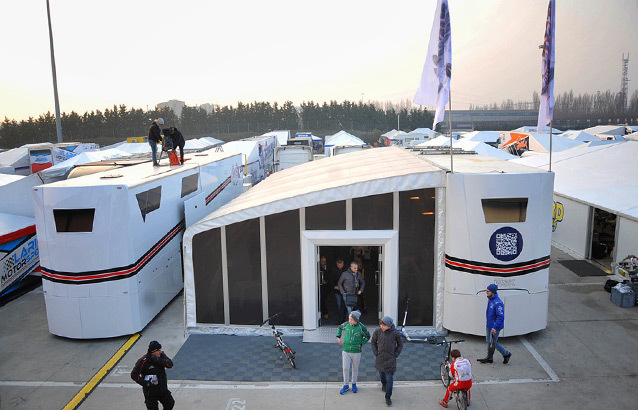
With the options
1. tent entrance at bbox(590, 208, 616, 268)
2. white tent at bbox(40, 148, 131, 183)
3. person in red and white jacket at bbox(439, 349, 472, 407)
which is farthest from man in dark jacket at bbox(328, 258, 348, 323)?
white tent at bbox(40, 148, 131, 183)

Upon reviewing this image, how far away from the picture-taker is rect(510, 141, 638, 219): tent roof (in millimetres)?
13875

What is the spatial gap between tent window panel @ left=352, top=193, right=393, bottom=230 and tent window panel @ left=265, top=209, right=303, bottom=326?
1.20 metres

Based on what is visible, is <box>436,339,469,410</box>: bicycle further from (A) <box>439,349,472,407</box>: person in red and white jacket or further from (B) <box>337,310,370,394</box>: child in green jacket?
(B) <box>337,310,370,394</box>: child in green jacket

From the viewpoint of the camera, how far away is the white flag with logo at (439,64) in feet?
31.2

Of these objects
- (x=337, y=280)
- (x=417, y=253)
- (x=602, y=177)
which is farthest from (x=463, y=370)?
(x=602, y=177)

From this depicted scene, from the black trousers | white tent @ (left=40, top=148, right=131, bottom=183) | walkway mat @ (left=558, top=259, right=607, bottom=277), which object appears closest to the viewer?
the black trousers

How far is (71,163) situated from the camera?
24734 millimetres

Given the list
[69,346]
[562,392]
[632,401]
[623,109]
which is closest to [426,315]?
[562,392]

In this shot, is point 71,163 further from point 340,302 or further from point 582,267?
point 582,267

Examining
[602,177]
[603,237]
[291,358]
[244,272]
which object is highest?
[602,177]

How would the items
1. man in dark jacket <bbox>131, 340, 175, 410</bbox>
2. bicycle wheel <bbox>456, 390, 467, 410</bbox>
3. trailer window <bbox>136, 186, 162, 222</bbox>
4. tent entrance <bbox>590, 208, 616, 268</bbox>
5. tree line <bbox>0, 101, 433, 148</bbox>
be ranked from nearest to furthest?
man in dark jacket <bbox>131, 340, 175, 410</bbox>, bicycle wheel <bbox>456, 390, 467, 410</bbox>, trailer window <bbox>136, 186, 162, 222</bbox>, tent entrance <bbox>590, 208, 616, 268</bbox>, tree line <bbox>0, 101, 433, 148</bbox>

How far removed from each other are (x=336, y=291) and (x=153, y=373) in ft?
14.1

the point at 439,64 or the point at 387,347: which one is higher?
the point at 439,64

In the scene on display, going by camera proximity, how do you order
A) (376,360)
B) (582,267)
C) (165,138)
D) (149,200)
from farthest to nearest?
(582,267), (165,138), (149,200), (376,360)
